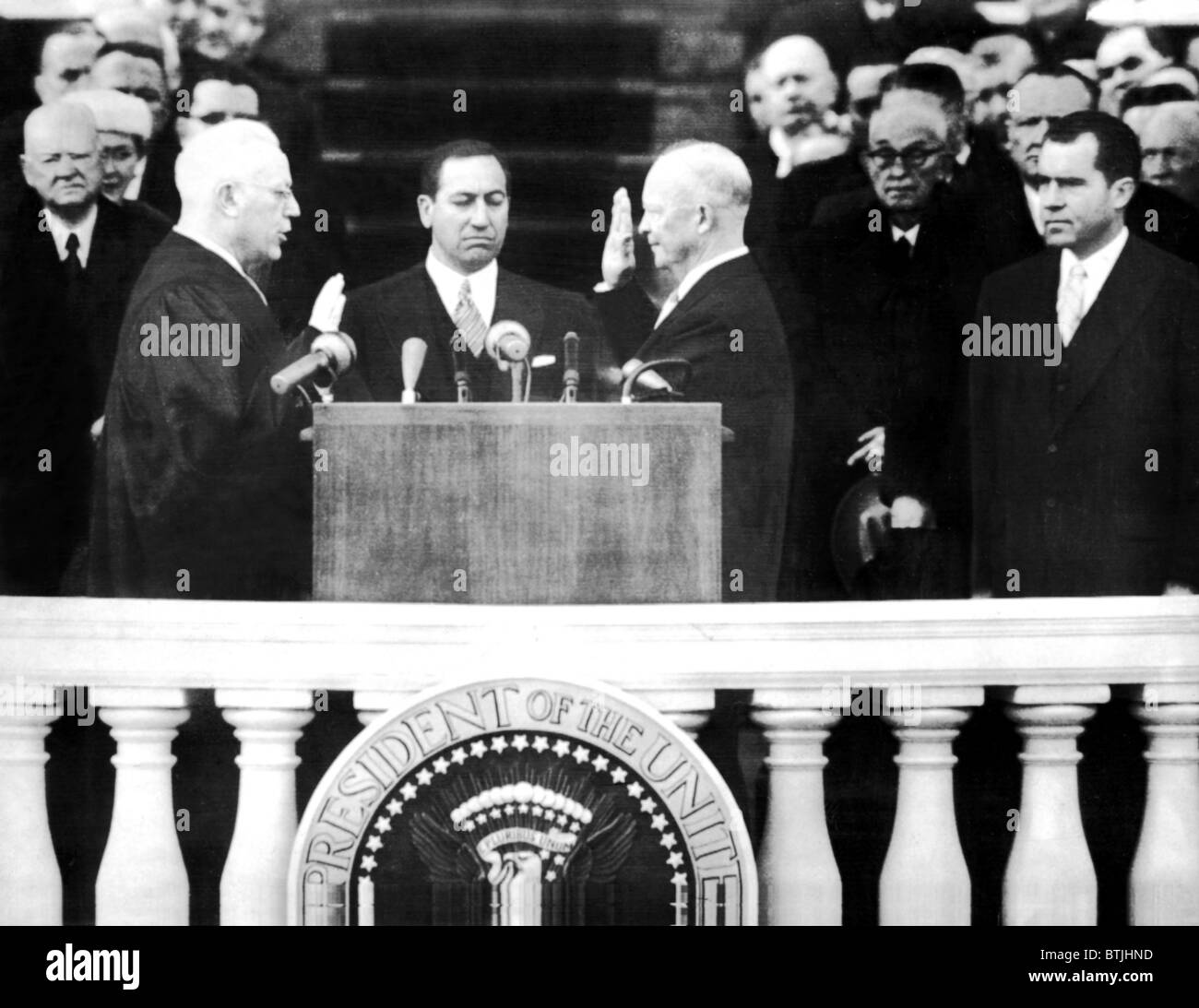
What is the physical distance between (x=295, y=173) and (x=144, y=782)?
91.6 inches

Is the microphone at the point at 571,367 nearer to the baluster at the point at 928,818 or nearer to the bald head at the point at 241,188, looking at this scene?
the bald head at the point at 241,188

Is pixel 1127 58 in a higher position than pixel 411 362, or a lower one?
higher

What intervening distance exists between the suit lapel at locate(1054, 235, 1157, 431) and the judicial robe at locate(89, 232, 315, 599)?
2899 mm

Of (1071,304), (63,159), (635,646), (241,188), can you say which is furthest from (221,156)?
(1071,304)

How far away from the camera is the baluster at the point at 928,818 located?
6.49 m

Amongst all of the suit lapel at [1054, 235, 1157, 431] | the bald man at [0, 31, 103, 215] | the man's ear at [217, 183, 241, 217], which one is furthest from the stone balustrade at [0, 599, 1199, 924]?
the bald man at [0, 31, 103, 215]

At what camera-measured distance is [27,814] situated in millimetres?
6562

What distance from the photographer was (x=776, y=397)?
21.6ft

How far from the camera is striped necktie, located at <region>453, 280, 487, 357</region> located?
662 cm

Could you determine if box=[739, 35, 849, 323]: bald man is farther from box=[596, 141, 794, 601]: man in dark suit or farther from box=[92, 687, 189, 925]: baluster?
box=[92, 687, 189, 925]: baluster

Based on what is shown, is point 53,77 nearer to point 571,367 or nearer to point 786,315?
point 571,367

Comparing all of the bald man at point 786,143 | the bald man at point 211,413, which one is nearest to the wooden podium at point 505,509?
the bald man at point 211,413

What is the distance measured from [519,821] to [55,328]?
2540 mm
